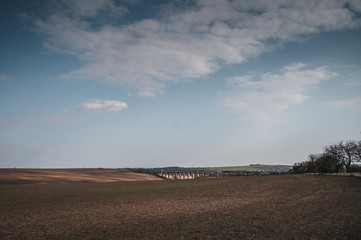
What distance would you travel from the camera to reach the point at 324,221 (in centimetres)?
1164

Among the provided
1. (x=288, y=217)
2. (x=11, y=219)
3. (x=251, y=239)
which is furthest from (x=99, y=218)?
(x=288, y=217)

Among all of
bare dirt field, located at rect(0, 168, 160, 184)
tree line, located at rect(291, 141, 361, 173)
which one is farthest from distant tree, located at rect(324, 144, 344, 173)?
bare dirt field, located at rect(0, 168, 160, 184)

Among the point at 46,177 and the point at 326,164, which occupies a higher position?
the point at 326,164

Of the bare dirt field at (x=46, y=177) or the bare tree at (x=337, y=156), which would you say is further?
the bare tree at (x=337, y=156)

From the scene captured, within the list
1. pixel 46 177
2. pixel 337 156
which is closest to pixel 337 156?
pixel 337 156

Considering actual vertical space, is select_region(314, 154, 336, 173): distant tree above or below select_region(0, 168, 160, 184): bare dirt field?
above

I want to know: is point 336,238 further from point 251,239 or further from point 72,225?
point 72,225

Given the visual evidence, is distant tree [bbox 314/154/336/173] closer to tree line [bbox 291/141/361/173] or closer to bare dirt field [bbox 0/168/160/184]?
tree line [bbox 291/141/361/173]

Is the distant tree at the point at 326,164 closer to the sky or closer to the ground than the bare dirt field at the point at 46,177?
closer to the sky

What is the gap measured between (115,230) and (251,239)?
6.72m

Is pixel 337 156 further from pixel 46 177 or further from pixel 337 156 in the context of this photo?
pixel 46 177

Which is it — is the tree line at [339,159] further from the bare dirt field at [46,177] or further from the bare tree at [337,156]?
the bare dirt field at [46,177]

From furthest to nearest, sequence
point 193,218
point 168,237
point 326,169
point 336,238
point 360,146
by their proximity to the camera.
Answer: point 326,169 → point 360,146 → point 193,218 → point 168,237 → point 336,238

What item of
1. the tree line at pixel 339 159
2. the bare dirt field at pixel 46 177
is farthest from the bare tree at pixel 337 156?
the bare dirt field at pixel 46 177
